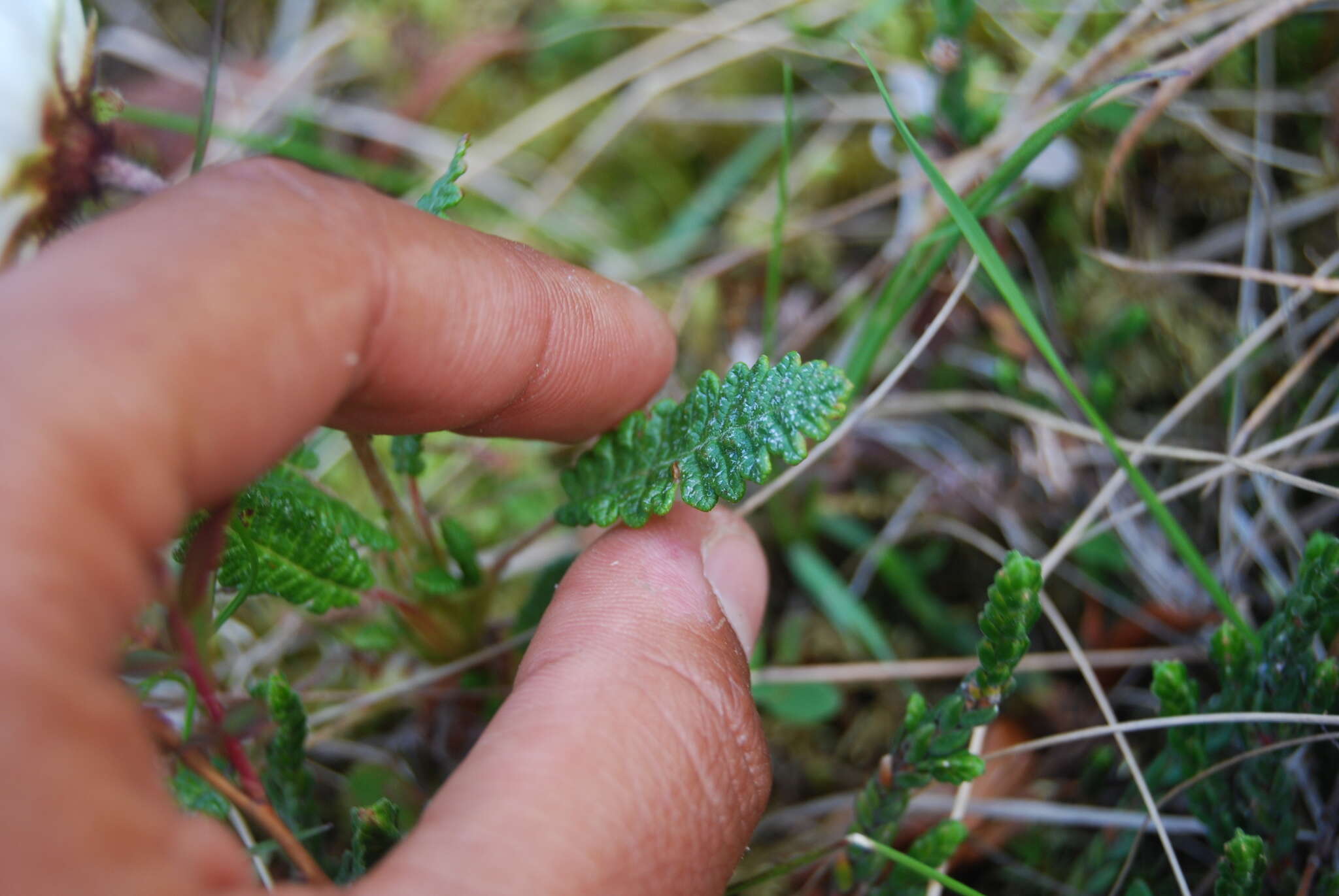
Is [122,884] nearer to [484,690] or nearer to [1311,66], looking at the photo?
[484,690]

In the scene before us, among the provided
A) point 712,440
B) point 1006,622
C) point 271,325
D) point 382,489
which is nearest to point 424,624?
point 382,489

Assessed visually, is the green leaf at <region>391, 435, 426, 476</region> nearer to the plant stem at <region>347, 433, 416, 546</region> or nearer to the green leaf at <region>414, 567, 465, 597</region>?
the plant stem at <region>347, 433, 416, 546</region>

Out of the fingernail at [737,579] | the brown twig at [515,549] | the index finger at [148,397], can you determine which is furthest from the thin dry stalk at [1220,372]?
the index finger at [148,397]

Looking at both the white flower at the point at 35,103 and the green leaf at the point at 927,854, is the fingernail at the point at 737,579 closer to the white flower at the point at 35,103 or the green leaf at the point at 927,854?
the green leaf at the point at 927,854

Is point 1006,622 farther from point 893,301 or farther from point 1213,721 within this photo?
point 893,301

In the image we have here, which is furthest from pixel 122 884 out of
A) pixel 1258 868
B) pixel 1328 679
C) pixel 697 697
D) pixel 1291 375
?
pixel 1291 375

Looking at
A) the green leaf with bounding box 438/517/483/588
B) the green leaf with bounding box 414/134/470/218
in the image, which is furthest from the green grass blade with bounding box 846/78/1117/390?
the green leaf with bounding box 438/517/483/588
